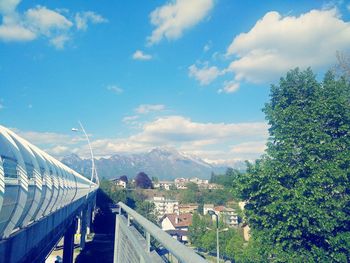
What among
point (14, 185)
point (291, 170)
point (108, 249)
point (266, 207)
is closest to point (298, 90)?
point (291, 170)

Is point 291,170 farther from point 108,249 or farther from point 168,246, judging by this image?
point 108,249

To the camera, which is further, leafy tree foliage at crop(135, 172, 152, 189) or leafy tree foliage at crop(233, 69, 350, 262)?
leafy tree foliage at crop(135, 172, 152, 189)

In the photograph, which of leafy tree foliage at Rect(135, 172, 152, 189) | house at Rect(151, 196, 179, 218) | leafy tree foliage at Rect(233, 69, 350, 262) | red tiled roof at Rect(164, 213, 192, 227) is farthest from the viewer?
leafy tree foliage at Rect(135, 172, 152, 189)

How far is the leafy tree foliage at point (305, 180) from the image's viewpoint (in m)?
10.8

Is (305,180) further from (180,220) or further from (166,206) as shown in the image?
(166,206)

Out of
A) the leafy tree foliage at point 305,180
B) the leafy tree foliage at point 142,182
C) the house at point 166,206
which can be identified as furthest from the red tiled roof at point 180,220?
the leafy tree foliage at point 305,180

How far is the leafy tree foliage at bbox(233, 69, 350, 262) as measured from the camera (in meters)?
10.8

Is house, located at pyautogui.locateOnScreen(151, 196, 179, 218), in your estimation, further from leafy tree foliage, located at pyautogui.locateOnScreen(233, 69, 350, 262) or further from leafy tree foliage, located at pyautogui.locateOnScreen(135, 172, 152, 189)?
leafy tree foliage, located at pyautogui.locateOnScreen(233, 69, 350, 262)

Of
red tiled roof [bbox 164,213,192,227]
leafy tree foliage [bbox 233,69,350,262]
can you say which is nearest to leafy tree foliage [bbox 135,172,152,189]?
red tiled roof [bbox 164,213,192,227]

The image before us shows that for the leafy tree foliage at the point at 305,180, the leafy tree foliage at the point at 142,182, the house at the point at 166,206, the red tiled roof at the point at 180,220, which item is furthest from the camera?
the leafy tree foliage at the point at 142,182

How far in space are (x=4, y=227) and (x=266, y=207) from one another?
9.74 meters

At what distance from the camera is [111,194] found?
71.5 m

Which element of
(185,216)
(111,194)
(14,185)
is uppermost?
(14,185)

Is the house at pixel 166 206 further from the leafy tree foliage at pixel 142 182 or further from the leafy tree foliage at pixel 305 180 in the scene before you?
the leafy tree foliage at pixel 305 180
